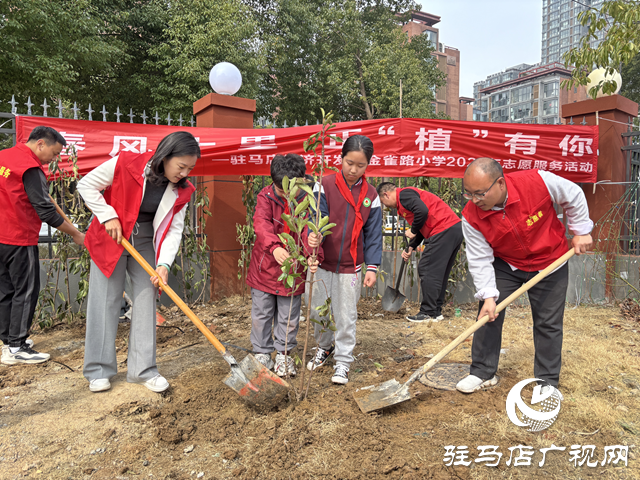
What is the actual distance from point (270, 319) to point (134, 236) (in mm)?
1023

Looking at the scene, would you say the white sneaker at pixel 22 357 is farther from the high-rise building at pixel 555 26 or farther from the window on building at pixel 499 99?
the high-rise building at pixel 555 26

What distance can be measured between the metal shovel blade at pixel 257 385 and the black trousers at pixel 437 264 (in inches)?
103

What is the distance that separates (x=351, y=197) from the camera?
2.71 metres

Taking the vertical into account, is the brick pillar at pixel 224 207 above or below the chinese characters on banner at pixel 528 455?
above

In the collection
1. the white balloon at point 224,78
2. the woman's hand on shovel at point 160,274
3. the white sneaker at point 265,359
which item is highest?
the white balloon at point 224,78

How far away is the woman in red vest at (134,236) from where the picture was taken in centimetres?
238

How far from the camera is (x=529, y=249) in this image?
98.0 inches

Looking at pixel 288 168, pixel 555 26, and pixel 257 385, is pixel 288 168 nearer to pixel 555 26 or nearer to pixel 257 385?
pixel 257 385

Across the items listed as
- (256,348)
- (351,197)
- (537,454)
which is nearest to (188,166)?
(351,197)

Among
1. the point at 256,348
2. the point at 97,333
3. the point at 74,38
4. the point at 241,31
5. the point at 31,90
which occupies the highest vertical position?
the point at 241,31

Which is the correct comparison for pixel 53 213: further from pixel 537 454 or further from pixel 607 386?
pixel 607 386

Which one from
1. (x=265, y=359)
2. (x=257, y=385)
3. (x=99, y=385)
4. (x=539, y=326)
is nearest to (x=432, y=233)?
(x=539, y=326)

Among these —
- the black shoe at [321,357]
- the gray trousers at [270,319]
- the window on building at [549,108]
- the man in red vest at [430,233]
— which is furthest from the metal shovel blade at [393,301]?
the window on building at [549,108]

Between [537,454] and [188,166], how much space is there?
2.34 metres
